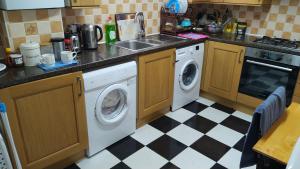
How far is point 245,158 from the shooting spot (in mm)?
1194

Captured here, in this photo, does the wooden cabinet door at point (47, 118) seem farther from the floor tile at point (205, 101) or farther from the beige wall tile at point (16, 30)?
the floor tile at point (205, 101)

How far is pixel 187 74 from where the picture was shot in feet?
9.14

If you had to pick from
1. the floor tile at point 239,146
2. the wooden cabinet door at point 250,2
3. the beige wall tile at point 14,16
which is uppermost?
the wooden cabinet door at point 250,2

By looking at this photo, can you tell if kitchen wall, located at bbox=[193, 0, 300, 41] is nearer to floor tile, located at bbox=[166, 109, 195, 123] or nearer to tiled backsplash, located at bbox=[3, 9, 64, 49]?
floor tile, located at bbox=[166, 109, 195, 123]

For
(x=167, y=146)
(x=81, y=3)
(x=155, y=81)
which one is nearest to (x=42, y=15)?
(x=81, y=3)

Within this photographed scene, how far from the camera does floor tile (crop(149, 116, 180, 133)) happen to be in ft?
7.75

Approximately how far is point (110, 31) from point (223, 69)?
1336 millimetres

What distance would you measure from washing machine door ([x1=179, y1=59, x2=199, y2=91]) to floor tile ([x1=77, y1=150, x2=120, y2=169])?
112 cm

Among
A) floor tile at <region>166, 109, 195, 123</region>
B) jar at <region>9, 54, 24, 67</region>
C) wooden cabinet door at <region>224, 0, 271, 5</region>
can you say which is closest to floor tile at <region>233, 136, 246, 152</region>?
floor tile at <region>166, 109, 195, 123</region>

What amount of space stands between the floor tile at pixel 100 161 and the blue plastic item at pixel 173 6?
170 centimetres

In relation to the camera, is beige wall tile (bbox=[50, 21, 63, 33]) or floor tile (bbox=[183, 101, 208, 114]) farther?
floor tile (bbox=[183, 101, 208, 114])

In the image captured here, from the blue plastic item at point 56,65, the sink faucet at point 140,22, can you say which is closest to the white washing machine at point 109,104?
the blue plastic item at point 56,65

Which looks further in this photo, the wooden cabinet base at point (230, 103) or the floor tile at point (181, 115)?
the wooden cabinet base at point (230, 103)

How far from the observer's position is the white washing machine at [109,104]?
173 cm
